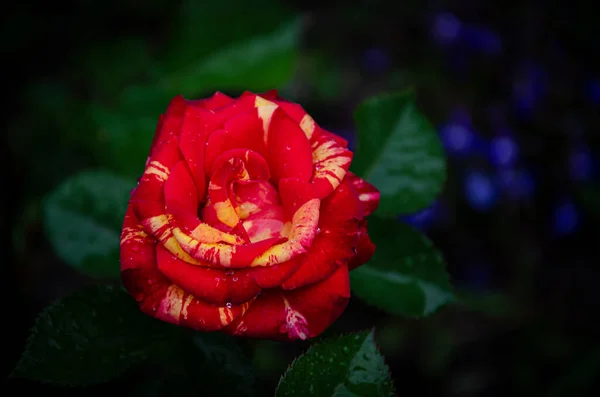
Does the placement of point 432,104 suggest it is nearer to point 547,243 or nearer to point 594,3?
point 547,243

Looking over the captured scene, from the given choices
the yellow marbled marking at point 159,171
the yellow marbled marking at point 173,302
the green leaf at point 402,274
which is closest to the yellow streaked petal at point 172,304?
the yellow marbled marking at point 173,302

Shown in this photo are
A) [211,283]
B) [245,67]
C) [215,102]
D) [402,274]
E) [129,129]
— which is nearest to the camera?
[211,283]

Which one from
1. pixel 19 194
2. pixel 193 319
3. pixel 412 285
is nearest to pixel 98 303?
pixel 193 319

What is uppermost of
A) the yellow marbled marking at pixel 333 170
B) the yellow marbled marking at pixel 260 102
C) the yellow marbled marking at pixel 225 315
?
the yellow marbled marking at pixel 260 102

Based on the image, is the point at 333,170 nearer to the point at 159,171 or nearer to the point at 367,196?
the point at 367,196

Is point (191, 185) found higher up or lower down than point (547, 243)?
higher up

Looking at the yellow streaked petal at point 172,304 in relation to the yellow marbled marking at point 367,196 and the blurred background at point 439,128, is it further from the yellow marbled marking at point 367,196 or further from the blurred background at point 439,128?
the blurred background at point 439,128

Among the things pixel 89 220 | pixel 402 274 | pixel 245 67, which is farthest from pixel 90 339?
pixel 245 67
